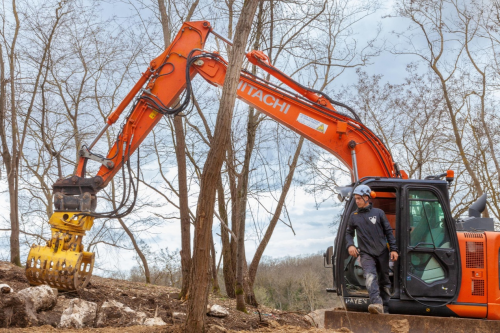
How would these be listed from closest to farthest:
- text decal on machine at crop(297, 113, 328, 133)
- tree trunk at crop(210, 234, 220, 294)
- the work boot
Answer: the work boot → text decal on machine at crop(297, 113, 328, 133) → tree trunk at crop(210, 234, 220, 294)

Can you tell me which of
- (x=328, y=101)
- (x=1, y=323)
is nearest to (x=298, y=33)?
(x=328, y=101)

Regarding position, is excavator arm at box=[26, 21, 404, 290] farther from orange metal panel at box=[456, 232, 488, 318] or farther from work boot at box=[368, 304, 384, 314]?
work boot at box=[368, 304, 384, 314]

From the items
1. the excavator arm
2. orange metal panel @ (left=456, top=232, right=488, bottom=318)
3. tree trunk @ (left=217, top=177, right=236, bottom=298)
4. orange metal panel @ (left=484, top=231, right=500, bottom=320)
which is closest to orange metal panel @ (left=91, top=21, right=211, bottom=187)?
the excavator arm

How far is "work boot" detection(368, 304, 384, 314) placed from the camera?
5.77 metres

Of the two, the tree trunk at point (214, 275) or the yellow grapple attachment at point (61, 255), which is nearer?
the yellow grapple attachment at point (61, 255)

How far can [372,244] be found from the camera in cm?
593

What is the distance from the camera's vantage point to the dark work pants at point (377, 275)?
5832mm

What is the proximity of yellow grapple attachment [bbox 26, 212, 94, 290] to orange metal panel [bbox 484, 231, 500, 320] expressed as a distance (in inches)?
225

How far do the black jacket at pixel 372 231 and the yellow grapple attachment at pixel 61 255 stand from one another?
412 cm

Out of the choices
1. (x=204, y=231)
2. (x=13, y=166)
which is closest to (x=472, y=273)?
(x=204, y=231)

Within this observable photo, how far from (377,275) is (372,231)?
0.58 meters

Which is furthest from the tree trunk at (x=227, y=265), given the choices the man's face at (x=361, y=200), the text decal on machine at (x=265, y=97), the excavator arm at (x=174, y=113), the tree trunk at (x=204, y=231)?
the tree trunk at (x=204, y=231)

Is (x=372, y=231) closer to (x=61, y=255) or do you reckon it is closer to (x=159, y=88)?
(x=159, y=88)

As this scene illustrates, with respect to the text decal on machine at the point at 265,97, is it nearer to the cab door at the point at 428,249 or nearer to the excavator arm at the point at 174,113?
the excavator arm at the point at 174,113
